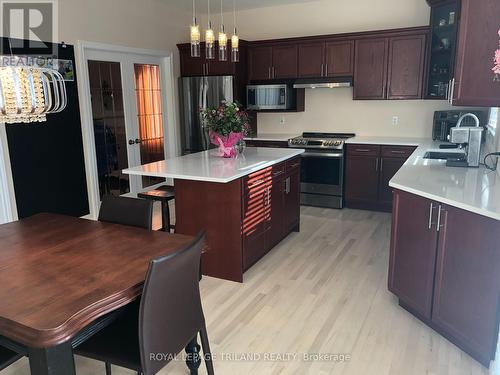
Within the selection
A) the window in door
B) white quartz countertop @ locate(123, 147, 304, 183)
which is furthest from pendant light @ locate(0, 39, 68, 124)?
the window in door

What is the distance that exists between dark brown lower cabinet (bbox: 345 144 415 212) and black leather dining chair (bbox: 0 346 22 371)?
4.36 meters

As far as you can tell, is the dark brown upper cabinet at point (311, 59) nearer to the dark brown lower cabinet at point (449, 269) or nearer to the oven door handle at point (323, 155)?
the oven door handle at point (323, 155)

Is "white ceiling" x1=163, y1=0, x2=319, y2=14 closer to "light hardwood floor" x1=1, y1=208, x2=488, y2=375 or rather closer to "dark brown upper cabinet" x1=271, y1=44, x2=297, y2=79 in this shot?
"dark brown upper cabinet" x1=271, y1=44, x2=297, y2=79

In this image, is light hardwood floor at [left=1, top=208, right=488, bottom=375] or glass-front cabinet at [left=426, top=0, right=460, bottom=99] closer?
light hardwood floor at [left=1, top=208, right=488, bottom=375]

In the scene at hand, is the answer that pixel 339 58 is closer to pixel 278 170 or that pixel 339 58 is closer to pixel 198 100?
pixel 198 100

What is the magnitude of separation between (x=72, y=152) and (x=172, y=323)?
344cm

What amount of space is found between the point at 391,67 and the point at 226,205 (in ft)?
10.6

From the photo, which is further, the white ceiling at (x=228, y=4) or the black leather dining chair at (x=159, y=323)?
the white ceiling at (x=228, y=4)

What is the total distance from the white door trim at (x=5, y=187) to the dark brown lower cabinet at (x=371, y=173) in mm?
3869

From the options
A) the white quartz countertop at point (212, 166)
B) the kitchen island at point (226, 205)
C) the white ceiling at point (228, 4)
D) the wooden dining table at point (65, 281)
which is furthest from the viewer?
Answer: the white ceiling at point (228, 4)

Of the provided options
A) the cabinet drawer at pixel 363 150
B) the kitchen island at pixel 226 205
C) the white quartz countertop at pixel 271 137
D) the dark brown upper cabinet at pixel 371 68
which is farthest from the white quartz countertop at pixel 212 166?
the dark brown upper cabinet at pixel 371 68

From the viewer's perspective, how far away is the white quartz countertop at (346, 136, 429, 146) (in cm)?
489

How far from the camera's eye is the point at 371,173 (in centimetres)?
515

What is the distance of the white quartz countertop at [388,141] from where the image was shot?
489 cm
